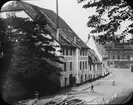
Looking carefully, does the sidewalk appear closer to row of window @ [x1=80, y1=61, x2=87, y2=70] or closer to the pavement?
the pavement

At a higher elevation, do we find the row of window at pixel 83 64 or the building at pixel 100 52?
the building at pixel 100 52

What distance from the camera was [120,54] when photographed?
9.39 ft

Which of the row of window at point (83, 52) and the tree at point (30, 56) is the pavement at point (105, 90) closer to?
the tree at point (30, 56)

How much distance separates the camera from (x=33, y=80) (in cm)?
292

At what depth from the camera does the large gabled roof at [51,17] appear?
2.70 m

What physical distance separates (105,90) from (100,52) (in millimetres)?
473

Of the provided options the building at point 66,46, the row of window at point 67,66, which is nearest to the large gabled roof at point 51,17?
the building at point 66,46

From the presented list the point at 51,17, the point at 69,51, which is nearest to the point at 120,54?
the point at 69,51

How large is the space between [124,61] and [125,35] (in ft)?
1.09

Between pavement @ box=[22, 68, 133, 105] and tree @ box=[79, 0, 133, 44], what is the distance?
445 mm

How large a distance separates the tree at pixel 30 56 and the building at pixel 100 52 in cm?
47

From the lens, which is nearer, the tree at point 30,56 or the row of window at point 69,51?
the row of window at point 69,51

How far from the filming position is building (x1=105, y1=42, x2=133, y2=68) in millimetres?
2856

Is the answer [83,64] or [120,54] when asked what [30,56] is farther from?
[120,54]
